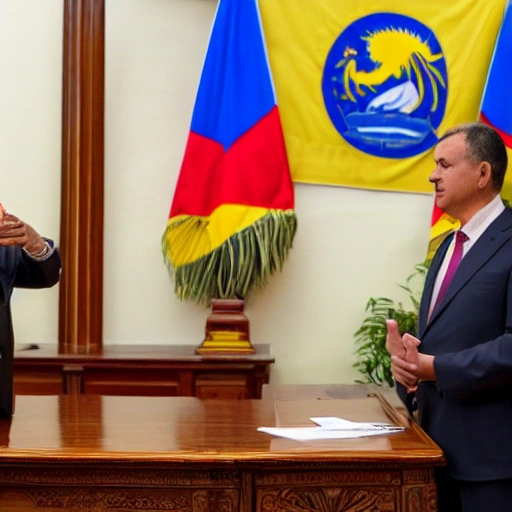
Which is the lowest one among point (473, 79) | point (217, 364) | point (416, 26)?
point (217, 364)

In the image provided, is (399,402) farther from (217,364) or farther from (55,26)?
(55,26)

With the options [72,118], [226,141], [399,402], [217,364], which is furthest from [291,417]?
[72,118]

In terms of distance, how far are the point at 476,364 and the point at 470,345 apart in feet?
0.48

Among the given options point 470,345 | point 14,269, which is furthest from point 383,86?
point 14,269

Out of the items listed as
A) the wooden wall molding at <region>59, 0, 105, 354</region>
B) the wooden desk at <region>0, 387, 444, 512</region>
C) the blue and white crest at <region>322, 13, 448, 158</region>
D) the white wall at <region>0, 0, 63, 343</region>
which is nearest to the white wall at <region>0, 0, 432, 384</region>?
the white wall at <region>0, 0, 63, 343</region>

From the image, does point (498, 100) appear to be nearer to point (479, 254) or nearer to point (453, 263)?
point (453, 263)

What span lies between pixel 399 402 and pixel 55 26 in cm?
264

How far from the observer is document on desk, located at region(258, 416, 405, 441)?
1.75 m

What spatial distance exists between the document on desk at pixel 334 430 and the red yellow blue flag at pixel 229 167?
6.18 feet

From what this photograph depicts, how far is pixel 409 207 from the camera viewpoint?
4.05 m

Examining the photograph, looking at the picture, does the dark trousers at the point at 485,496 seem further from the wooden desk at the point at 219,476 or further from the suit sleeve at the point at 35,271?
the suit sleeve at the point at 35,271

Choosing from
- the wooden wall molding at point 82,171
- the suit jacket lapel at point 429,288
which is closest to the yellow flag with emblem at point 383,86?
the wooden wall molding at point 82,171

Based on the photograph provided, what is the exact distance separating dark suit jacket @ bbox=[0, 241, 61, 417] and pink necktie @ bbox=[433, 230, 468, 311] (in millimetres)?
937

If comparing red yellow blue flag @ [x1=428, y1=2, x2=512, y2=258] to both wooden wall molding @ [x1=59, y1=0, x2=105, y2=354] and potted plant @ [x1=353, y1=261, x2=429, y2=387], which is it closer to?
potted plant @ [x1=353, y1=261, x2=429, y2=387]
